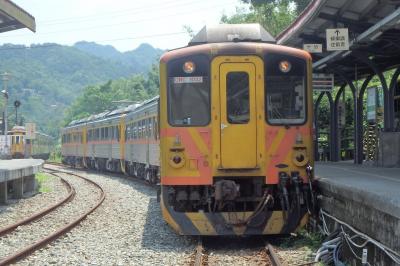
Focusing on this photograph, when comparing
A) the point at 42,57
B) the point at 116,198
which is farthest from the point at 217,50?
the point at 42,57

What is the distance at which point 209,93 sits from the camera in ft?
29.2

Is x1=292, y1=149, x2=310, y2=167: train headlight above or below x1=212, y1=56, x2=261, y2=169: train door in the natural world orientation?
below

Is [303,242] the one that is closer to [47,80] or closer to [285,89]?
[285,89]

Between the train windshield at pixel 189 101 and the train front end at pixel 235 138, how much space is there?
1cm

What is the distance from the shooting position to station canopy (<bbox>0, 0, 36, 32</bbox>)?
13448 millimetres

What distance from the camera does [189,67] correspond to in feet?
29.5

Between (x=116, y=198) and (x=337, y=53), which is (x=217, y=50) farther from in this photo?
(x=116, y=198)

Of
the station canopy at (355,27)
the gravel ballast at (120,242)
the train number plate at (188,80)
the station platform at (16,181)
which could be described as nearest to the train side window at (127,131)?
the station platform at (16,181)

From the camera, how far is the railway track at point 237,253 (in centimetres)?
762

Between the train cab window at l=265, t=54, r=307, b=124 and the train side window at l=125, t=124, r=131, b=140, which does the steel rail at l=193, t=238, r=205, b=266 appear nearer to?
the train cab window at l=265, t=54, r=307, b=124

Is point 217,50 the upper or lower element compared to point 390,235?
upper

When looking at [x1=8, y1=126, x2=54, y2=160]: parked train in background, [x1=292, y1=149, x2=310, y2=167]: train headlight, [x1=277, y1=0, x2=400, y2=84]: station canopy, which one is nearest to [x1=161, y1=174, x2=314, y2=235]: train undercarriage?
[x1=292, y1=149, x2=310, y2=167]: train headlight

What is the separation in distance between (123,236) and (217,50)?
3.44 m

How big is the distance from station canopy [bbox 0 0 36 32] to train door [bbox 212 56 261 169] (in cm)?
658
